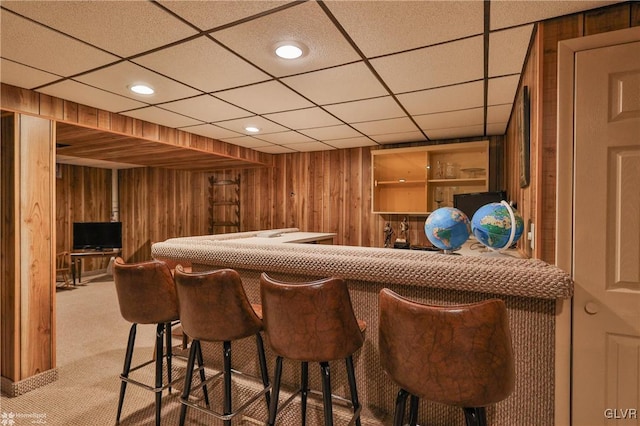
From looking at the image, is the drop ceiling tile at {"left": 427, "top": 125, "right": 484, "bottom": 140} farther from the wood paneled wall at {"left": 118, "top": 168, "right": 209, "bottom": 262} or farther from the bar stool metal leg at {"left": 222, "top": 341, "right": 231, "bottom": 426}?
the wood paneled wall at {"left": 118, "top": 168, "right": 209, "bottom": 262}

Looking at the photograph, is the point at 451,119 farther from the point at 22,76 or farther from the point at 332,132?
the point at 22,76

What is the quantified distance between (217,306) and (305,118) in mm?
2322

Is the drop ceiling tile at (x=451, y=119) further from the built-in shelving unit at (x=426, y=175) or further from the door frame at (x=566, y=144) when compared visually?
the door frame at (x=566, y=144)

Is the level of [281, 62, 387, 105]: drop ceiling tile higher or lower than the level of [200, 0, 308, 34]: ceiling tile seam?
higher

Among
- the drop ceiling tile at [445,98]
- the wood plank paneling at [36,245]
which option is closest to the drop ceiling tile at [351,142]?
the drop ceiling tile at [445,98]

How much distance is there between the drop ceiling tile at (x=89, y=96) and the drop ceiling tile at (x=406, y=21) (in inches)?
82.9

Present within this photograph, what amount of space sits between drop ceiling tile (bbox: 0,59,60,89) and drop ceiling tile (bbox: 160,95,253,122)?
83 cm

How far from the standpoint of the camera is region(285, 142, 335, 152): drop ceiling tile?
185 inches

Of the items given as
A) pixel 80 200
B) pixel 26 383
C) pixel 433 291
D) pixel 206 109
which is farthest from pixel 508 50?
pixel 80 200

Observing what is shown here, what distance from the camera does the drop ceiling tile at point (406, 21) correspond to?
1461mm

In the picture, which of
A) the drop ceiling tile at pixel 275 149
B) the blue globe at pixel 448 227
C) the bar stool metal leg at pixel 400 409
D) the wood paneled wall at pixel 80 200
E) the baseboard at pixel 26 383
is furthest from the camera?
the wood paneled wall at pixel 80 200

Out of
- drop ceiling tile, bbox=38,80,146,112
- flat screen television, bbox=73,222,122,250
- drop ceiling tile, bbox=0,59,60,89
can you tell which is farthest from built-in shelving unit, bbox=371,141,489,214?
flat screen television, bbox=73,222,122,250

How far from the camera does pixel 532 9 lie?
4.85ft

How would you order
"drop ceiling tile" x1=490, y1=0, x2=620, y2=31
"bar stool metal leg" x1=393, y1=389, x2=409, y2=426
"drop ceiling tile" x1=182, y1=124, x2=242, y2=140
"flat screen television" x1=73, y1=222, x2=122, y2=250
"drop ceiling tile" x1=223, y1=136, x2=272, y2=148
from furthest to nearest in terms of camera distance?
"flat screen television" x1=73, y1=222, x2=122, y2=250
"drop ceiling tile" x1=223, y1=136, x2=272, y2=148
"drop ceiling tile" x1=182, y1=124, x2=242, y2=140
"drop ceiling tile" x1=490, y1=0, x2=620, y2=31
"bar stool metal leg" x1=393, y1=389, x2=409, y2=426
